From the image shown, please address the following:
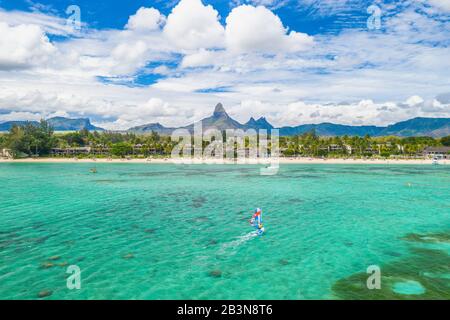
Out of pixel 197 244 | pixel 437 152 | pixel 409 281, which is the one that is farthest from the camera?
pixel 437 152

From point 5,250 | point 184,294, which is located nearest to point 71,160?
point 5,250

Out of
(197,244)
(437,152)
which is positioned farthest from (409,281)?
(437,152)

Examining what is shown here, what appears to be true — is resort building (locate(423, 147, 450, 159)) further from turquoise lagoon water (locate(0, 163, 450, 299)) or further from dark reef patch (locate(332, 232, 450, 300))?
dark reef patch (locate(332, 232, 450, 300))

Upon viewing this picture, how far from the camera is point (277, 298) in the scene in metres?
17.5

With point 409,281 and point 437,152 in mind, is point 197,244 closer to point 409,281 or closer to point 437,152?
point 409,281

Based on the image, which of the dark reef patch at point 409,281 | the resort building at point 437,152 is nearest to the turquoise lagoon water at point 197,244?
the dark reef patch at point 409,281

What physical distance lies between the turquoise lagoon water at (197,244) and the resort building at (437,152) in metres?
162

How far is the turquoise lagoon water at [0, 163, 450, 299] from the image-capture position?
18781mm

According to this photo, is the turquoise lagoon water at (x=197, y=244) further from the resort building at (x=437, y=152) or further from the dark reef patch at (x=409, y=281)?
the resort building at (x=437, y=152)

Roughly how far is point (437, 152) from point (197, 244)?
682ft

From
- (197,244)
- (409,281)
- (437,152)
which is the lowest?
(409,281)

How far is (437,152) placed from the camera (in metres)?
192

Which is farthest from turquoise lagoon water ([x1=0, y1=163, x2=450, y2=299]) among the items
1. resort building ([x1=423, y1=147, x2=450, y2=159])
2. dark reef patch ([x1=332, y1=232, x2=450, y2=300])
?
resort building ([x1=423, y1=147, x2=450, y2=159])
